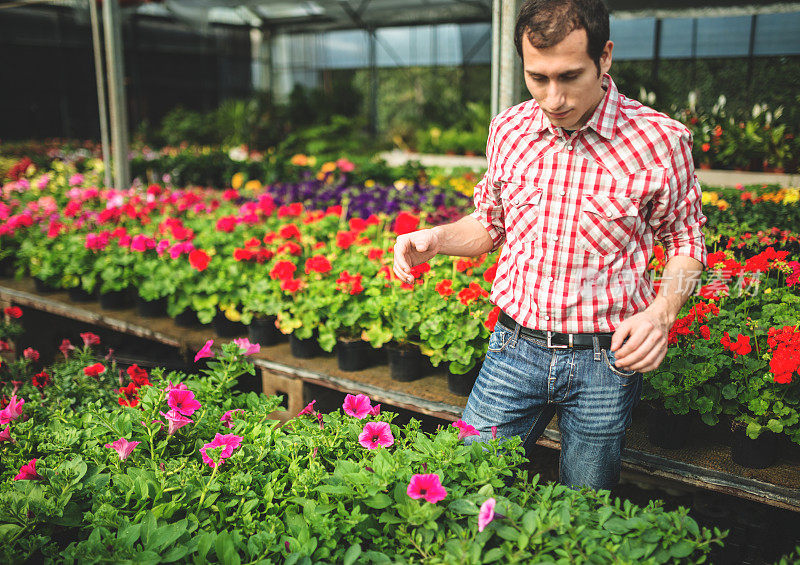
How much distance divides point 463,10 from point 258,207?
10.2 m

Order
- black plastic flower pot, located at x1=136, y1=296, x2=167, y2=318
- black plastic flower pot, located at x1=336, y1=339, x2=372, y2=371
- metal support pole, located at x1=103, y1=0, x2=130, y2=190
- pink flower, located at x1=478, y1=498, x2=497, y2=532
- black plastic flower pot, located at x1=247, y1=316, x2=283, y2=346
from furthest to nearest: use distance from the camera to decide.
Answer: metal support pole, located at x1=103, y1=0, x2=130, y2=190 < black plastic flower pot, located at x1=136, y1=296, x2=167, y2=318 < black plastic flower pot, located at x1=247, y1=316, x2=283, y2=346 < black plastic flower pot, located at x1=336, y1=339, x2=372, y2=371 < pink flower, located at x1=478, y1=498, x2=497, y2=532

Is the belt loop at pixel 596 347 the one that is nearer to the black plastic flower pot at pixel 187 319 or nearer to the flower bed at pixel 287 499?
the flower bed at pixel 287 499

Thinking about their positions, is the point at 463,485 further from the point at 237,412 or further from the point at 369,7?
the point at 369,7

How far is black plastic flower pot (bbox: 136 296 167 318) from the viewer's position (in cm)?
338

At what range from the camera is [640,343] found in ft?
3.83

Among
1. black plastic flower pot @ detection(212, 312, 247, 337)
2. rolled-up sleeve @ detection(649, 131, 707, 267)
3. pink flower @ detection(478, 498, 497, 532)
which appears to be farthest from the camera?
black plastic flower pot @ detection(212, 312, 247, 337)

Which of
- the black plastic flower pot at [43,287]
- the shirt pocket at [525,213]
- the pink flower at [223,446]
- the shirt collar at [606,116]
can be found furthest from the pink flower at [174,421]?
the black plastic flower pot at [43,287]

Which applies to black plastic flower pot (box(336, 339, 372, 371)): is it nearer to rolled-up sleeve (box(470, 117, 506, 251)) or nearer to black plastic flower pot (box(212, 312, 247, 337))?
black plastic flower pot (box(212, 312, 247, 337))

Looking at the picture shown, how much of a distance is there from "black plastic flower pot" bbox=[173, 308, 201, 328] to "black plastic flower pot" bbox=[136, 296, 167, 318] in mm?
229

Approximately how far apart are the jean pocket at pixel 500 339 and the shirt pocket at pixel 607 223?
0.95 ft

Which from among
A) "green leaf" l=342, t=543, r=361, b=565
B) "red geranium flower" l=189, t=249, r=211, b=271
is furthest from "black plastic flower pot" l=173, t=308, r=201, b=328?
"green leaf" l=342, t=543, r=361, b=565

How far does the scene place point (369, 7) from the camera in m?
12.7

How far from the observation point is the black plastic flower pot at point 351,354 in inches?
102

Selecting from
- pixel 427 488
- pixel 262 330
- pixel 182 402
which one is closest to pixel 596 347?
pixel 427 488
